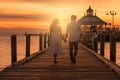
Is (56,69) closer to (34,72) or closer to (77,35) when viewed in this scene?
(34,72)

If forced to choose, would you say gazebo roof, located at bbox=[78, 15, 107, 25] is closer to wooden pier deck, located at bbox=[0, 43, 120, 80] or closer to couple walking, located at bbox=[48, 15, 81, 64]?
couple walking, located at bbox=[48, 15, 81, 64]

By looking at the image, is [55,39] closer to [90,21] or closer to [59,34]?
[59,34]

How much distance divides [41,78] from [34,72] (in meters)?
1.40

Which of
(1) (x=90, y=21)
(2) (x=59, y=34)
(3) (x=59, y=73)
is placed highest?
(1) (x=90, y=21)

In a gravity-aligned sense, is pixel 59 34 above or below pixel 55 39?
above

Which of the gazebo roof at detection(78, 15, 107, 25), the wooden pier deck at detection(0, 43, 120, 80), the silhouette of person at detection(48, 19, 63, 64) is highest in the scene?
the gazebo roof at detection(78, 15, 107, 25)

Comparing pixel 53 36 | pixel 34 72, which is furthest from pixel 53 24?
pixel 34 72

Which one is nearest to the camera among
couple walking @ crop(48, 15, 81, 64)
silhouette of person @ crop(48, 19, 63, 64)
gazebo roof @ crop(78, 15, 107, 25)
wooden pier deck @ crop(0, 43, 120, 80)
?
wooden pier deck @ crop(0, 43, 120, 80)

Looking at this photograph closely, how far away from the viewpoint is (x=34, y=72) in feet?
43.4

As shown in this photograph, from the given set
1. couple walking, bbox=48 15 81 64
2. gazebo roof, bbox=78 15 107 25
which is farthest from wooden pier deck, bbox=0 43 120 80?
gazebo roof, bbox=78 15 107 25

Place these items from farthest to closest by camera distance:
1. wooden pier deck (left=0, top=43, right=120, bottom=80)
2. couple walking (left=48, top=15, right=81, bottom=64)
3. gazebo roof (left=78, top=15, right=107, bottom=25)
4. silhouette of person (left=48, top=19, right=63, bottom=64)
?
gazebo roof (left=78, top=15, right=107, bottom=25) → silhouette of person (left=48, top=19, right=63, bottom=64) → couple walking (left=48, top=15, right=81, bottom=64) → wooden pier deck (left=0, top=43, right=120, bottom=80)

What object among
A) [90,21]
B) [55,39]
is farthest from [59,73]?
[90,21]

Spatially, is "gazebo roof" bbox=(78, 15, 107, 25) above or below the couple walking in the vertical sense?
above

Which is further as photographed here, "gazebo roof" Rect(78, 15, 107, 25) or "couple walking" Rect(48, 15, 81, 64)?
"gazebo roof" Rect(78, 15, 107, 25)
